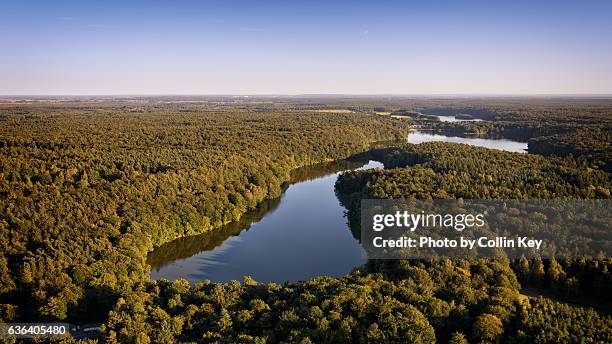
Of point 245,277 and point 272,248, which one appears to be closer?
point 245,277

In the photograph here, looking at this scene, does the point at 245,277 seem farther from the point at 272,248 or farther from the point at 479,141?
the point at 479,141

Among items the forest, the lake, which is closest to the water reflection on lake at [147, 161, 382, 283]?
the lake

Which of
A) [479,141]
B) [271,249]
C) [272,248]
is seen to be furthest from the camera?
[479,141]

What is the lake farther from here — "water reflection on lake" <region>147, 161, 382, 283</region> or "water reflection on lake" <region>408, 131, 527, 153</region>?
"water reflection on lake" <region>408, 131, 527, 153</region>

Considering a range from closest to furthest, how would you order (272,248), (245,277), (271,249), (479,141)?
(245,277), (271,249), (272,248), (479,141)

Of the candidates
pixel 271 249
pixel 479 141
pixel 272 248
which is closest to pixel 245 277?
pixel 271 249

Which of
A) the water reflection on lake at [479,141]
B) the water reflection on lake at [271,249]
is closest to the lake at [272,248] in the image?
the water reflection on lake at [271,249]
